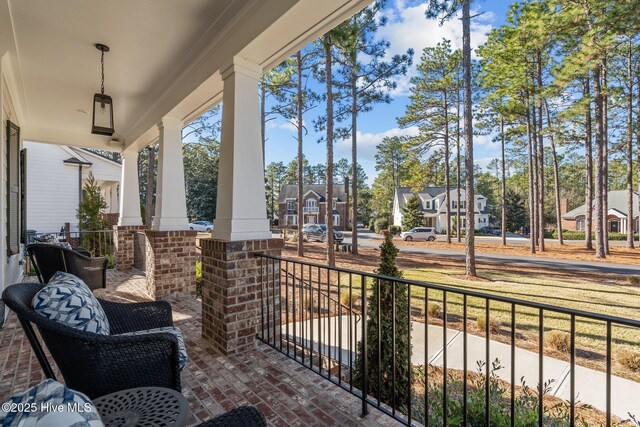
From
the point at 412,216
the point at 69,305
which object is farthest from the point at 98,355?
the point at 412,216

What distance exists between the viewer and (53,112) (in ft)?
17.3

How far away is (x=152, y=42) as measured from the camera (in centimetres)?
314

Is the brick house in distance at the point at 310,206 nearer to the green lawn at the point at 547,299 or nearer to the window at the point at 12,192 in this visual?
the green lawn at the point at 547,299

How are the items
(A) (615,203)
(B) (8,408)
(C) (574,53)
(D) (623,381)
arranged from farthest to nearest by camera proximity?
(A) (615,203), (C) (574,53), (D) (623,381), (B) (8,408)

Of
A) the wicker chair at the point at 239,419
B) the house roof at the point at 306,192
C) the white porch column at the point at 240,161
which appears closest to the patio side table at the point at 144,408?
the wicker chair at the point at 239,419

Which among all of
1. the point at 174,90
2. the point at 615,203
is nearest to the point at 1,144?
the point at 174,90

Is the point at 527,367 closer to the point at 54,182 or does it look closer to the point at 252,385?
the point at 252,385

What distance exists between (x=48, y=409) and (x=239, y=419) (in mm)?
569

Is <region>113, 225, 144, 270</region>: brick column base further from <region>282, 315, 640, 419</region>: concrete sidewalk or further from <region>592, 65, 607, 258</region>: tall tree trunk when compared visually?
<region>592, 65, 607, 258</region>: tall tree trunk

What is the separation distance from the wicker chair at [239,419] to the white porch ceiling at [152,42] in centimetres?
234

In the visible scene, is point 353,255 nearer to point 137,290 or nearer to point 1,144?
point 137,290

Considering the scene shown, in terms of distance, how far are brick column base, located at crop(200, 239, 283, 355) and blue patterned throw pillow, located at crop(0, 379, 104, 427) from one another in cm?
194

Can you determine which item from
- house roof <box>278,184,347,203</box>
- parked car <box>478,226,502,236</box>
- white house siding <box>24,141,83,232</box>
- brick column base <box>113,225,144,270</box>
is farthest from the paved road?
→ house roof <box>278,184,347,203</box>

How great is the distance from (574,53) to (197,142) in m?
15.5
